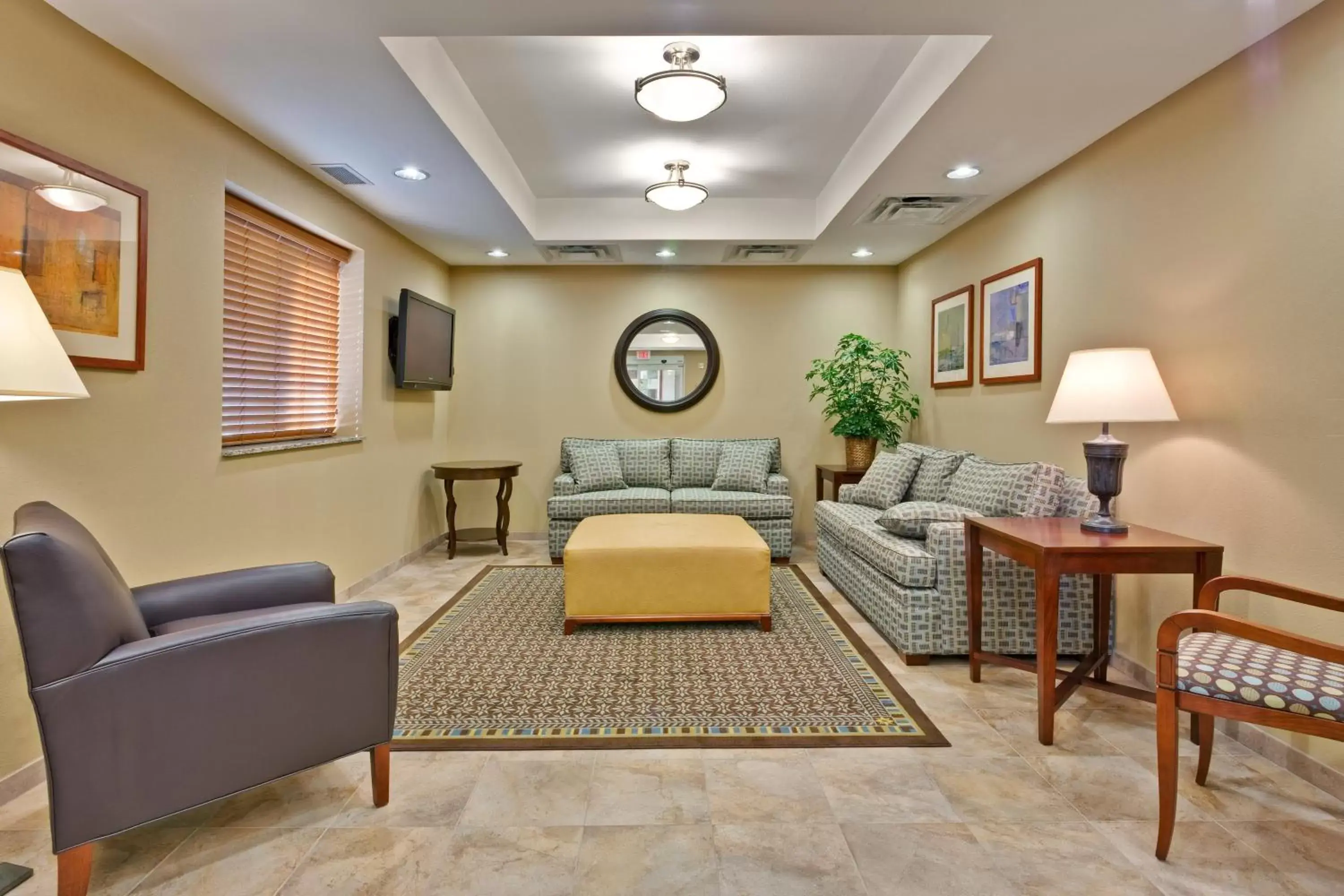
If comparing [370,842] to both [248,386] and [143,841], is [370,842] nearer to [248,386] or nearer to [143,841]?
[143,841]

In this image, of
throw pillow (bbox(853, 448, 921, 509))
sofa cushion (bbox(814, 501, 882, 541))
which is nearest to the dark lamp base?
sofa cushion (bbox(814, 501, 882, 541))

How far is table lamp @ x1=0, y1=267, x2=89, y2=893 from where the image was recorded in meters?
1.39

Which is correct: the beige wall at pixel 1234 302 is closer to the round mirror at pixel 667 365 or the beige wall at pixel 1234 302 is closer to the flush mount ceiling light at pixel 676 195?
the flush mount ceiling light at pixel 676 195

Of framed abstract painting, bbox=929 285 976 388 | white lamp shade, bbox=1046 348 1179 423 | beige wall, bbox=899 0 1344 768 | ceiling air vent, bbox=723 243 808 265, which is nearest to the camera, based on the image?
beige wall, bbox=899 0 1344 768

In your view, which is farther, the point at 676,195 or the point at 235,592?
the point at 676,195

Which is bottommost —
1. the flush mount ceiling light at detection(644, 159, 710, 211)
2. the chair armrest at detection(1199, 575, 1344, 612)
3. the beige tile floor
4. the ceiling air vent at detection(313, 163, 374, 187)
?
the beige tile floor

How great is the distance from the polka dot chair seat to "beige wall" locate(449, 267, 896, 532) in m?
3.99

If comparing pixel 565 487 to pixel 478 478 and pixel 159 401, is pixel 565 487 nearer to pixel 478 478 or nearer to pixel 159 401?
pixel 478 478

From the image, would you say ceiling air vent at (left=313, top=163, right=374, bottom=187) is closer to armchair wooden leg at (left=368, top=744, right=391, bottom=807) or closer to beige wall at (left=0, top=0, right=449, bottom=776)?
beige wall at (left=0, top=0, right=449, bottom=776)

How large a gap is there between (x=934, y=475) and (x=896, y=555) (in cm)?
100

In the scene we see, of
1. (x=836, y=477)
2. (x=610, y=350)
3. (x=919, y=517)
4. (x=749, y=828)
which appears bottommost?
(x=749, y=828)

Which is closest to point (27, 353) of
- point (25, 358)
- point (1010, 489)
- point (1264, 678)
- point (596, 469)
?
point (25, 358)

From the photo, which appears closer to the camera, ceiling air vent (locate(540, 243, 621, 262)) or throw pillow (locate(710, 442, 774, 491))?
ceiling air vent (locate(540, 243, 621, 262))

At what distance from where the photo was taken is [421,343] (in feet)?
15.1
